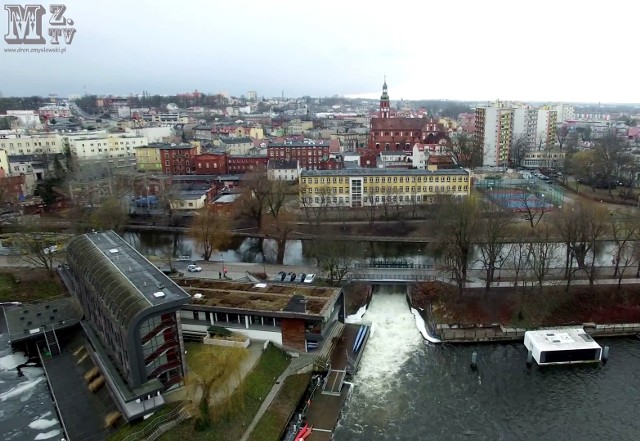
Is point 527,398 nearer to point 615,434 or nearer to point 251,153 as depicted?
point 615,434

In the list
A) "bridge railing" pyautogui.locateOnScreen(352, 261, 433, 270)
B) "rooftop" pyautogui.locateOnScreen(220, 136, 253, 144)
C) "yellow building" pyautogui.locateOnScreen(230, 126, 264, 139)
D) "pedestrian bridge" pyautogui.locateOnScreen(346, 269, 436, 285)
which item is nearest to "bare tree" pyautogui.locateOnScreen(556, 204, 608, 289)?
"pedestrian bridge" pyautogui.locateOnScreen(346, 269, 436, 285)

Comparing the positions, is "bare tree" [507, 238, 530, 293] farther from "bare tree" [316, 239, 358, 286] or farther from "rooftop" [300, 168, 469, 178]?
"rooftop" [300, 168, 469, 178]

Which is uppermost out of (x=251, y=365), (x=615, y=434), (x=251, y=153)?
(x=251, y=153)

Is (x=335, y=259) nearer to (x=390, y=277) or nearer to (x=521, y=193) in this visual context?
(x=390, y=277)

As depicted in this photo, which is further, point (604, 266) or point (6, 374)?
point (604, 266)

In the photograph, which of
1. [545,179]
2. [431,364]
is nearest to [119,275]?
[431,364]

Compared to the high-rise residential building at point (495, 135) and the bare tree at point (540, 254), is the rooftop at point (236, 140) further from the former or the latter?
the bare tree at point (540, 254)
